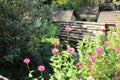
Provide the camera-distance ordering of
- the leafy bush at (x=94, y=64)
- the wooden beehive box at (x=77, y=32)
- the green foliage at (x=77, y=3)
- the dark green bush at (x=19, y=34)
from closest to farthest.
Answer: the leafy bush at (x=94, y=64) → the dark green bush at (x=19, y=34) → the wooden beehive box at (x=77, y=32) → the green foliage at (x=77, y=3)

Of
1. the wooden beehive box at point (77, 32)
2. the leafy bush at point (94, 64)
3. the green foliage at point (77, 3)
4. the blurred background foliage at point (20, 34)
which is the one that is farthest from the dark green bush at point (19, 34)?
the green foliage at point (77, 3)

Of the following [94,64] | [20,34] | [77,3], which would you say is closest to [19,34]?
[20,34]

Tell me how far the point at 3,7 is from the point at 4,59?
1.08 metres

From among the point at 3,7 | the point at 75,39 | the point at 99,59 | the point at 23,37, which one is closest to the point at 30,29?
the point at 23,37

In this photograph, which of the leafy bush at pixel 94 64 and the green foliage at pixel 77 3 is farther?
the green foliage at pixel 77 3

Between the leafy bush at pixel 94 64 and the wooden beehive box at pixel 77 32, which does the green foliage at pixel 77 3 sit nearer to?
the wooden beehive box at pixel 77 32

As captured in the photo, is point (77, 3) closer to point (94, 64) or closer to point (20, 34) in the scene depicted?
point (20, 34)

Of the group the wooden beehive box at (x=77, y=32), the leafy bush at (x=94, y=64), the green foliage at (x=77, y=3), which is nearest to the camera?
the leafy bush at (x=94, y=64)

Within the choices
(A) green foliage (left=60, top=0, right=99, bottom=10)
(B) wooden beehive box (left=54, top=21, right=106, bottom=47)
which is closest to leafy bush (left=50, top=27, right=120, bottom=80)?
(B) wooden beehive box (left=54, top=21, right=106, bottom=47)

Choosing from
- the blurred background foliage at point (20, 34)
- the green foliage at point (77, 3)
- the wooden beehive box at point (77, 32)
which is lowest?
the green foliage at point (77, 3)

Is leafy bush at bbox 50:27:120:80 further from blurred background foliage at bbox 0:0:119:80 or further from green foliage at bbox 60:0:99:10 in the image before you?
green foliage at bbox 60:0:99:10

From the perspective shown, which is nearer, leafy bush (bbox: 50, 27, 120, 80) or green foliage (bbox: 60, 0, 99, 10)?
leafy bush (bbox: 50, 27, 120, 80)

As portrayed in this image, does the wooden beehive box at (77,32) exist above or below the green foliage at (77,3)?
above

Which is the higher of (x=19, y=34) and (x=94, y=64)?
(x=94, y=64)
